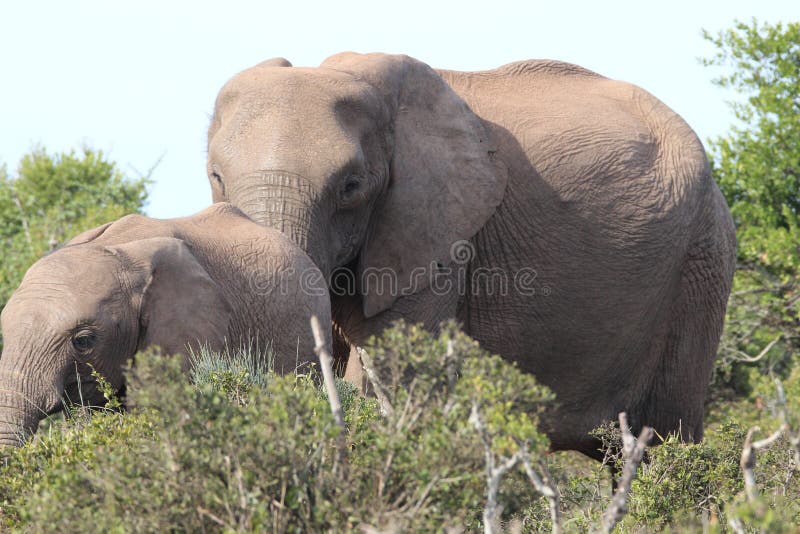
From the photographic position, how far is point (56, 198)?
17.6m

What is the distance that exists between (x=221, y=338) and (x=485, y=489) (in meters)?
2.26

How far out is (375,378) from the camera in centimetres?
460

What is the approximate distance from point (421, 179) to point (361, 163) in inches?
27.2

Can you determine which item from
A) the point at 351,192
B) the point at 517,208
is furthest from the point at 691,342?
the point at 351,192

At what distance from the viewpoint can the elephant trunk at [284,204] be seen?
7.18 m

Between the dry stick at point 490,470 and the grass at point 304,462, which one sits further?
the grass at point 304,462

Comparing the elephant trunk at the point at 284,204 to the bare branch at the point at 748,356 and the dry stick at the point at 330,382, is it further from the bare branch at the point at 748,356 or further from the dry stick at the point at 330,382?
the bare branch at the point at 748,356

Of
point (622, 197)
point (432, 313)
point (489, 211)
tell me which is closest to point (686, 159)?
point (622, 197)

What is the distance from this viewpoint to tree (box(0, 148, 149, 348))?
Result: 50.6 ft

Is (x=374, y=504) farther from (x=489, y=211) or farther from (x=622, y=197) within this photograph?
(x=622, y=197)

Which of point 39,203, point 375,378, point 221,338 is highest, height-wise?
point 375,378

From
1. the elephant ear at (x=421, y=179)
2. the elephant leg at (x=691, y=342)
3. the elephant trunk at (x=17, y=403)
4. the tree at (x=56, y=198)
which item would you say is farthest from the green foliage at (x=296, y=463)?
the tree at (x=56, y=198)

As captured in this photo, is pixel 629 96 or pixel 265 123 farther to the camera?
pixel 629 96

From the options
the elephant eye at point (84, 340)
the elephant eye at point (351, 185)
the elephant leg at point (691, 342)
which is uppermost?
the elephant eye at point (351, 185)
